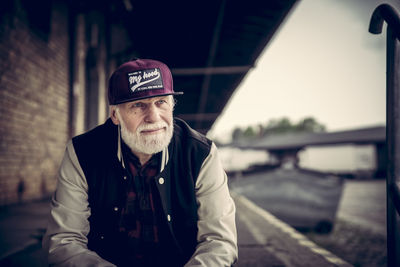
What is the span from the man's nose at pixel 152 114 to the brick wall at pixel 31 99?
2.79 meters

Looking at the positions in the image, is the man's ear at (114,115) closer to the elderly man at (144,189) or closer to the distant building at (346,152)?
the elderly man at (144,189)

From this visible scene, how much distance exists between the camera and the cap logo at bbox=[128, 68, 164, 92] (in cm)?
158

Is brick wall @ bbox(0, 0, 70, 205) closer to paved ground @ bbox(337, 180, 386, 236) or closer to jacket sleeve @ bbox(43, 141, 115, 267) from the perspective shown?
jacket sleeve @ bbox(43, 141, 115, 267)

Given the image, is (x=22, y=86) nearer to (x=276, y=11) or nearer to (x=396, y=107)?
(x=276, y=11)

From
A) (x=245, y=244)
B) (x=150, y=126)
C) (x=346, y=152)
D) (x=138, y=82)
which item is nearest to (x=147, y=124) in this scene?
(x=150, y=126)

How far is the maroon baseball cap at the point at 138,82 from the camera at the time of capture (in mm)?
1580

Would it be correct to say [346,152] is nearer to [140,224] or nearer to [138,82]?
[140,224]

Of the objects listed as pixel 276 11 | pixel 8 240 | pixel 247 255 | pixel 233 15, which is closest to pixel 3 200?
pixel 8 240

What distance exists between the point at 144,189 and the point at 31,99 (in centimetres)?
341

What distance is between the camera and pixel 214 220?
5.25ft

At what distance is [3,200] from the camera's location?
3.62m

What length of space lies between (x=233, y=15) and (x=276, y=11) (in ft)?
2.34

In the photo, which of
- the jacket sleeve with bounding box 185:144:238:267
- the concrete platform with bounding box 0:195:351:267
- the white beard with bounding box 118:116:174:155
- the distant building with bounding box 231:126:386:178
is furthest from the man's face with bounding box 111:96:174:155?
the distant building with bounding box 231:126:386:178

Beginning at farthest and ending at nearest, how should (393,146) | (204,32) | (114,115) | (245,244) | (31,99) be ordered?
(204,32)
(31,99)
(245,244)
(114,115)
(393,146)
